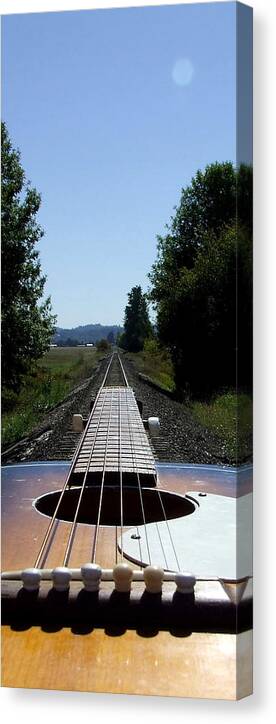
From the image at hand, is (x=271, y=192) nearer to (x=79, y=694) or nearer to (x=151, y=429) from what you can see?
(x=151, y=429)

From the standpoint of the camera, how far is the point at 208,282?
4.20m

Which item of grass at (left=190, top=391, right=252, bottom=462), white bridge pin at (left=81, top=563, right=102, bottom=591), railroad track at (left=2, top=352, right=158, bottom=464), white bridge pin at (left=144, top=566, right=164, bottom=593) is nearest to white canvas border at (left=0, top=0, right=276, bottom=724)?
grass at (left=190, top=391, right=252, bottom=462)

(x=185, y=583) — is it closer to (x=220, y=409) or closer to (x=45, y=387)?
(x=220, y=409)

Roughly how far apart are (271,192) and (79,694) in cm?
242

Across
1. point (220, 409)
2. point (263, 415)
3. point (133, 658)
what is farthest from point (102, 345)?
point (133, 658)

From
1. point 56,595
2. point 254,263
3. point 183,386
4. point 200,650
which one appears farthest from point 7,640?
point 254,263

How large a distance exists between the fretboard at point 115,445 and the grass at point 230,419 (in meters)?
0.61

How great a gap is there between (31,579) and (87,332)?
146 centimetres

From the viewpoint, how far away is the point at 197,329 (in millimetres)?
4363

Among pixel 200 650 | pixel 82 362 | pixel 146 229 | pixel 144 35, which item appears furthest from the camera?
pixel 82 362

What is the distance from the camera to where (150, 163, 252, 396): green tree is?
371 centimetres

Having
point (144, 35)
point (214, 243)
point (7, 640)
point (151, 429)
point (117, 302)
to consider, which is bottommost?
point (7, 640)

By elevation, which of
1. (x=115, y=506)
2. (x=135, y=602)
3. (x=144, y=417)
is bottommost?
(x=135, y=602)

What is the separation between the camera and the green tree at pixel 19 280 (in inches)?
171
